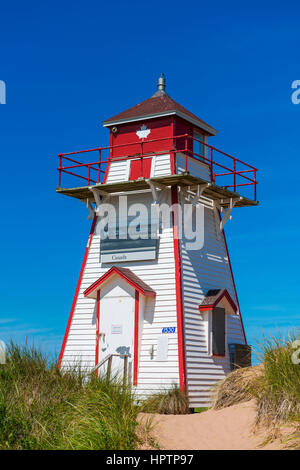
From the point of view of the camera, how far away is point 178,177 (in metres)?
21.4

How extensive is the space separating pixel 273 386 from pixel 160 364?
632cm

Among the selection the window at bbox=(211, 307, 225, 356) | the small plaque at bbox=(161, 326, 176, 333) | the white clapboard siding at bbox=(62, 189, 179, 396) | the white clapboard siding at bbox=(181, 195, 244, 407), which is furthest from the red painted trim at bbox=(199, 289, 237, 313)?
the small plaque at bbox=(161, 326, 176, 333)

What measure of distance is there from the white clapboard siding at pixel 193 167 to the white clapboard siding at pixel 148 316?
50.2 inches

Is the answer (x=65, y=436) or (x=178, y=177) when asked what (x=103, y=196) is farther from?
(x=65, y=436)

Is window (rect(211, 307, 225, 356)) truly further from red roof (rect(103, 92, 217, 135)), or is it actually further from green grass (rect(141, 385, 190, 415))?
red roof (rect(103, 92, 217, 135))

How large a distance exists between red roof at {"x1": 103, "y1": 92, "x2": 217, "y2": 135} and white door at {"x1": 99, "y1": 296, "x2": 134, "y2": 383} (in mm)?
6683

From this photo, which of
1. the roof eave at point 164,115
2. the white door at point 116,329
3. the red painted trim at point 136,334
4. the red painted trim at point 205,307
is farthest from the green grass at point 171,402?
the roof eave at point 164,115

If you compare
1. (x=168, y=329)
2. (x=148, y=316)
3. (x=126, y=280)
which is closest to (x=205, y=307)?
(x=168, y=329)

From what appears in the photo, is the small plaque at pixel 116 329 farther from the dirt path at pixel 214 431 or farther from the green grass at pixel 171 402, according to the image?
the dirt path at pixel 214 431

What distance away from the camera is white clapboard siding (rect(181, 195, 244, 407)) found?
21.0 m

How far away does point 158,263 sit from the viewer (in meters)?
21.9

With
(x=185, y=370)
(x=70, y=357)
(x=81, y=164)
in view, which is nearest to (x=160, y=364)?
(x=185, y=370)

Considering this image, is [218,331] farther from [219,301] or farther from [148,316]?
[148,316]

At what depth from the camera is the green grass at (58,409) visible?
13.4 m
